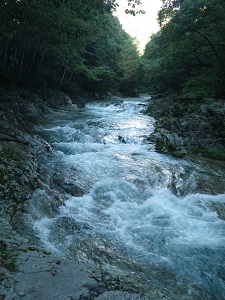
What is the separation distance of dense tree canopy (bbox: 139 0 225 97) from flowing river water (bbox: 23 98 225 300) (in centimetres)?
837

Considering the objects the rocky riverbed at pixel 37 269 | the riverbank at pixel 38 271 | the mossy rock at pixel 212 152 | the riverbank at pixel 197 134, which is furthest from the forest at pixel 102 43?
the mossy rock at pixel 212 152

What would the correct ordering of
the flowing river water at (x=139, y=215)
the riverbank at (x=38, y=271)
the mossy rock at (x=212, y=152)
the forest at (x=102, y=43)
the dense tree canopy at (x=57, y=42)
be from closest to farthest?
1. the riverbank at (x=38, y=271)
2. the flowing river water at (x=139, y=215)
3. the dense tree canopy at (x=57, y=42)
4. the forest at (x=102, y=43)
5. the mossy rock at (x=212, y=152)

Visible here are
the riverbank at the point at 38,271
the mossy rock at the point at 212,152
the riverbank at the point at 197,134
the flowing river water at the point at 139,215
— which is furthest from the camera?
the riverbank at the point at 197,134

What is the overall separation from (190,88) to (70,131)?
897 centimetres

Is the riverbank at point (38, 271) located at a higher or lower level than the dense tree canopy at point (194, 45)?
lower

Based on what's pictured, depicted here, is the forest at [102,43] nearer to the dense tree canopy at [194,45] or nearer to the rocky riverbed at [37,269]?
the dense tree canopy at [194,45]

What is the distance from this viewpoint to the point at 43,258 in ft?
9.70

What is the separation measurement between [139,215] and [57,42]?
1280cm

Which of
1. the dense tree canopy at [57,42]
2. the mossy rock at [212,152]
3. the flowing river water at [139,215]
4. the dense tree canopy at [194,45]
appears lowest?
the flowing river water at [139,215]

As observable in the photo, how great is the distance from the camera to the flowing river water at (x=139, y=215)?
3.89m

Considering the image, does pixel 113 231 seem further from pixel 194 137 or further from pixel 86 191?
pixel 194 137

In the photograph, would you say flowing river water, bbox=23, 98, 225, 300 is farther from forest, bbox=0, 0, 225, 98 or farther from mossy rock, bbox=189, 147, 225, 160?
forest, bbox=0, 0, 225, 98

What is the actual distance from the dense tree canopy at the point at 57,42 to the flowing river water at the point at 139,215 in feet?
14.4

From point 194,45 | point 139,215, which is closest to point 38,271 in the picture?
point 139,215
